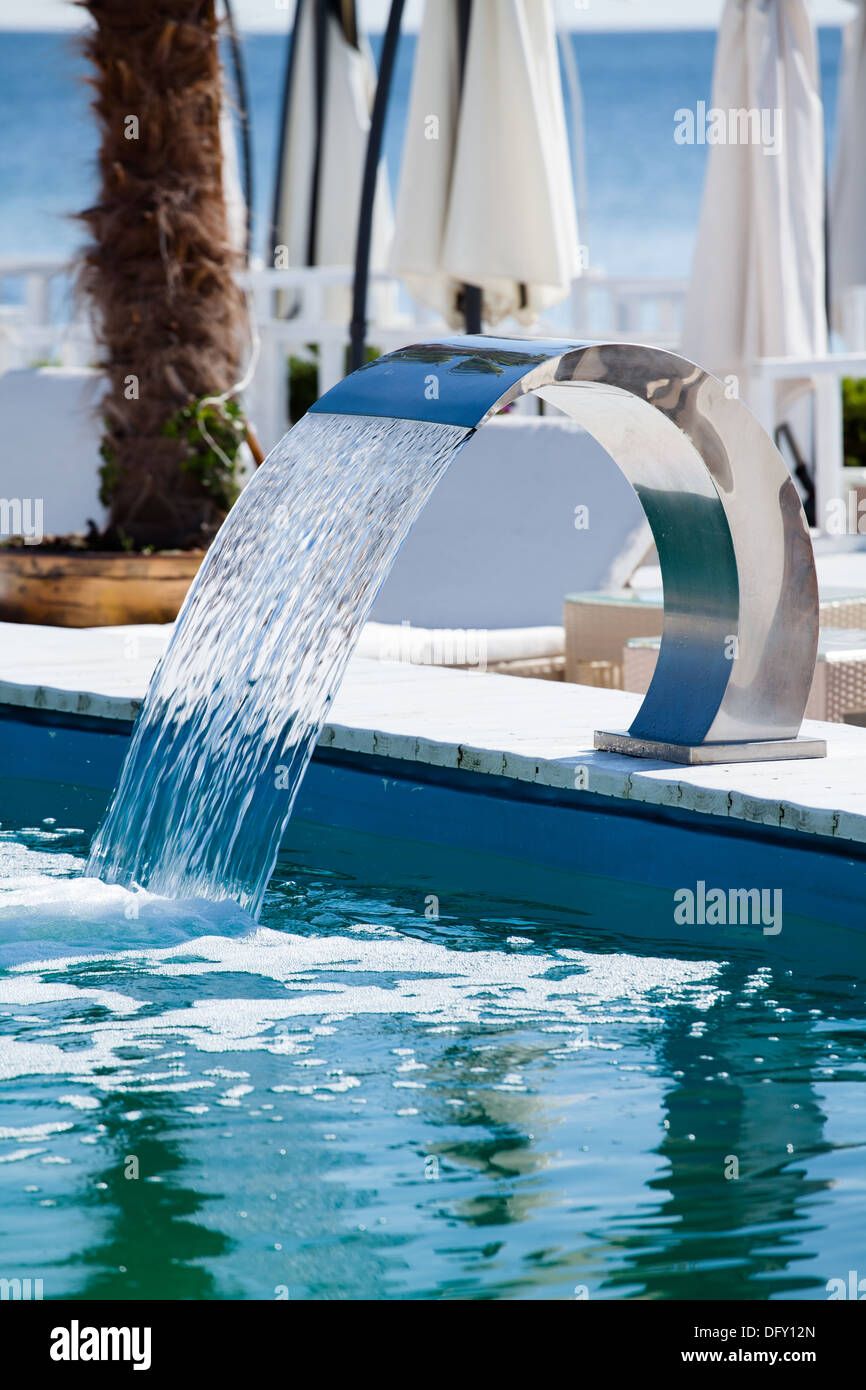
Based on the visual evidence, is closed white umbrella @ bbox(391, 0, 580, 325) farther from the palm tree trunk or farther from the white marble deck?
the white marble deck

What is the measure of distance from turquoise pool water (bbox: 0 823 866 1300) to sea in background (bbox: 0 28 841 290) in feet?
161

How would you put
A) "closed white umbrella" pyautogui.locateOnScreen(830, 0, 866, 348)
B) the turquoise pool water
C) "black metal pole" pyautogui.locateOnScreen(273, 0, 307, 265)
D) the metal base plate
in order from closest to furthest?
the turquoise pool water, the metal base plate, "closed white umbrella" pyautogui.locateOnScreen(830, 0, 866, 348), "black metal pole" pyautogui.locateOnScreen(273, 0, 307, 265)

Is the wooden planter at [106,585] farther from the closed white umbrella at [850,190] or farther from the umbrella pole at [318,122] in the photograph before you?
the umbrella pole at [318,122]

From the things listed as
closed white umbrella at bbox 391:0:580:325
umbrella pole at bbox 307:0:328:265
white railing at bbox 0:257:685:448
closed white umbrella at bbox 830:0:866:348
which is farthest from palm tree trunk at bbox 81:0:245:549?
umbrella pole at bbox 307:0:328:265

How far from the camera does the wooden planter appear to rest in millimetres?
7375

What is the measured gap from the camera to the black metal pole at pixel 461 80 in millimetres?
8664

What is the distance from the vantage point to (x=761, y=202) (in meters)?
8.59

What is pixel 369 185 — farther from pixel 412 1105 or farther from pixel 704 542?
pixel 412 1105

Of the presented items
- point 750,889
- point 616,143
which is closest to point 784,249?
point 750,889

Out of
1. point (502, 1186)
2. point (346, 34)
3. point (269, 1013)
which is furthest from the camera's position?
point (346, 34)

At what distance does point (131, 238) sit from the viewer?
7.73 metres

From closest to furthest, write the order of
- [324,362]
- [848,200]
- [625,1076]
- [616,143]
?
[625,1076] < [324,362] < [848,200] < [616,143]

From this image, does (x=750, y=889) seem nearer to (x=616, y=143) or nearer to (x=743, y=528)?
(x=743, y=528)

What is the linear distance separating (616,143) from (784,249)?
49.4 m
